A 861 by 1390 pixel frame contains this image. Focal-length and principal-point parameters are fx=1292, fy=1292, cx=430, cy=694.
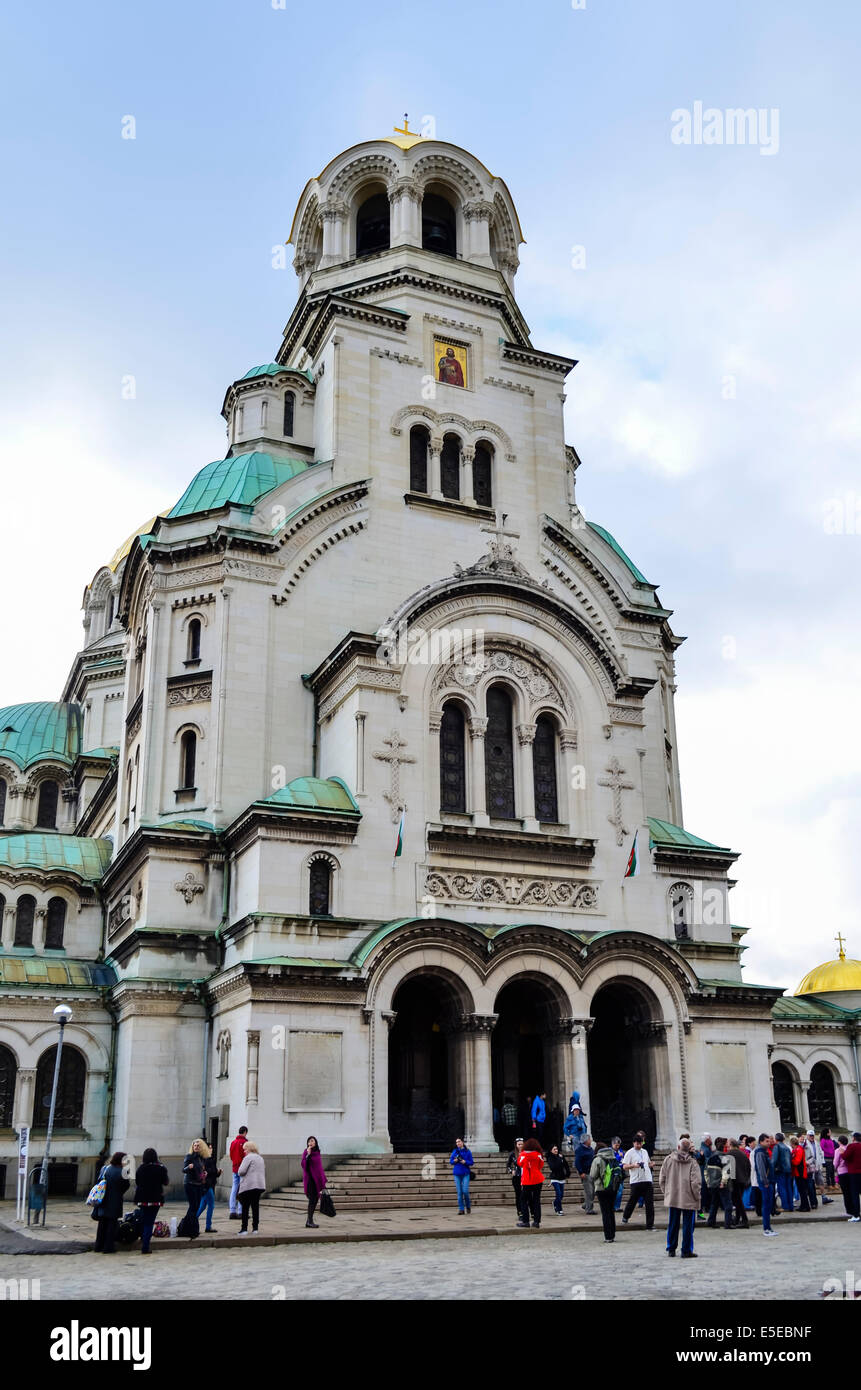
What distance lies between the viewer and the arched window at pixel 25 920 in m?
40.7

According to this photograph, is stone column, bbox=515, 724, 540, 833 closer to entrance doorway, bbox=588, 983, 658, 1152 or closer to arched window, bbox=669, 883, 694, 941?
entrance doorway, bbox=588, 983, 658, 1152

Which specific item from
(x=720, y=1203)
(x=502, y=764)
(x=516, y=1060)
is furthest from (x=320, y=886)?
(x=720, y=1203)

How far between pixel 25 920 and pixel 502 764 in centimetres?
1645

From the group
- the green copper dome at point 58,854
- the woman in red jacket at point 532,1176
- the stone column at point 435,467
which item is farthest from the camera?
the green copper dome at point 58,854

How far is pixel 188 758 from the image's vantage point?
3753cm

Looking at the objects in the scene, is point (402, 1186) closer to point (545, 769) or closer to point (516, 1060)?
point (516, 1060)

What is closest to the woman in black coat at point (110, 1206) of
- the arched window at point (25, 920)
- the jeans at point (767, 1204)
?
the jeans at point (767, 1204)

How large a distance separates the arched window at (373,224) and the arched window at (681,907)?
26329 millimetres

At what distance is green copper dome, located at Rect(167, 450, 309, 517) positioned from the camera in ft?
132

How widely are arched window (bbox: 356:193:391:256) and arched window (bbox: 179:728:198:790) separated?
832 inches

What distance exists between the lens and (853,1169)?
2300 cm

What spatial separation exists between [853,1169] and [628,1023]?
12.3m

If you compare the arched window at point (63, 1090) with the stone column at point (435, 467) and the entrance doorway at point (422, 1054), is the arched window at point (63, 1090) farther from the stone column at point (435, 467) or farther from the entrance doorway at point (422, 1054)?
the stone column at point (435, 467)

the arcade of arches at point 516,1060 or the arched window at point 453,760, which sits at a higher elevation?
the arched window at point 453,760
